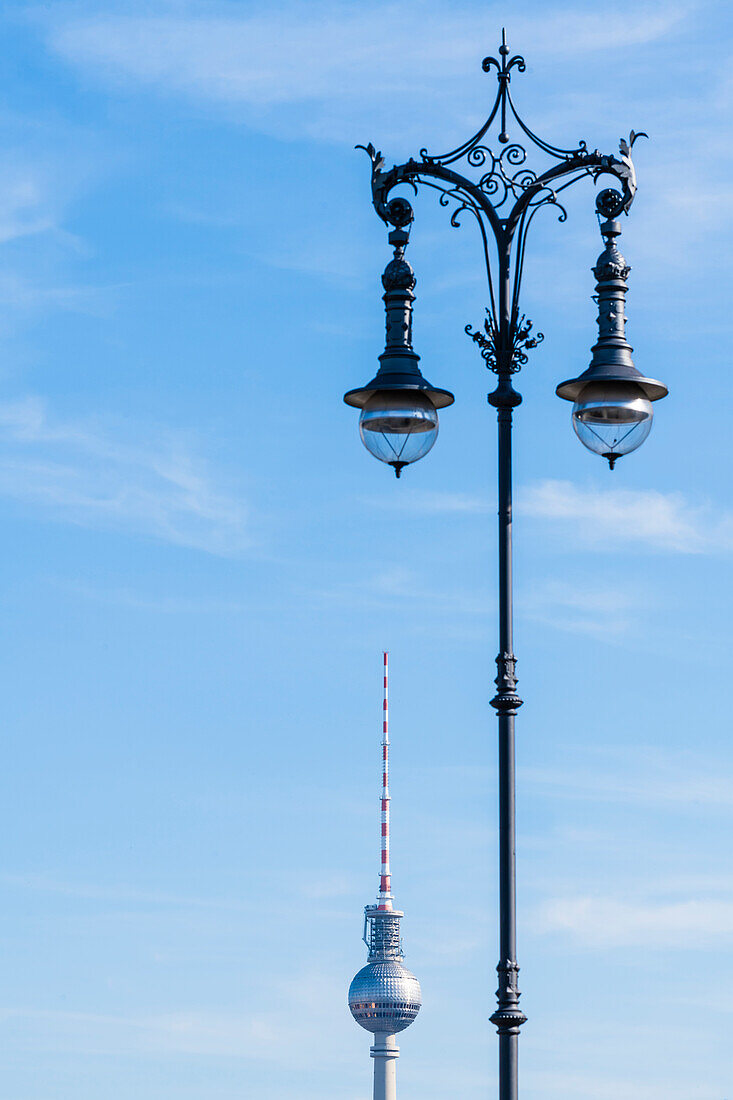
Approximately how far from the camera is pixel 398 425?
18406 mm

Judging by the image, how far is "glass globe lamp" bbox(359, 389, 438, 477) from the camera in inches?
722

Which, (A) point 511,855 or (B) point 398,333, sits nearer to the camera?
(A) point 511,855

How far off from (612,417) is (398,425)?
2.01 metres

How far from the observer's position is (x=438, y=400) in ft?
60.7

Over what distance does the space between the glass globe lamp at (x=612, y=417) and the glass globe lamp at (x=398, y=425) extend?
140cm

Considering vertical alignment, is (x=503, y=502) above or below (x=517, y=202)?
below

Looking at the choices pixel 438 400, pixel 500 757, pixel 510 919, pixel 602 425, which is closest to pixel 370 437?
pixel 438 400

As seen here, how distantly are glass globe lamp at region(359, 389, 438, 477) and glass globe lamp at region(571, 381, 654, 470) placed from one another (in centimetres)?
140

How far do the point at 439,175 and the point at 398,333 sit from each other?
1624 millimetres

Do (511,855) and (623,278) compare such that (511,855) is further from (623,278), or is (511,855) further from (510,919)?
(623,278)

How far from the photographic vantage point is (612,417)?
18.2 metres

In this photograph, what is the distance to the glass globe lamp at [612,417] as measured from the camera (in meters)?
Result: 18.1

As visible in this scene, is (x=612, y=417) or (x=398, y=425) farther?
(x=398, y=425)

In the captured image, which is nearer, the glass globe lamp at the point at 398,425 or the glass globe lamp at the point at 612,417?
the glass globe lamp at the point at 612,417
